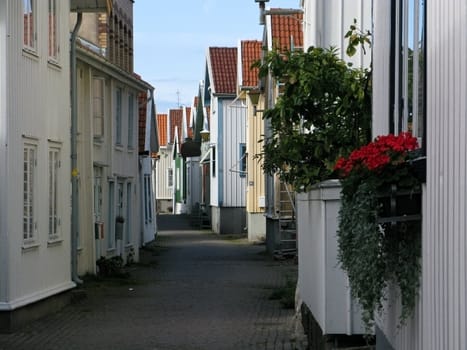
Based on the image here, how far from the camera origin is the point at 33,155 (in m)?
17.3

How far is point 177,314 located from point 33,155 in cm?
355

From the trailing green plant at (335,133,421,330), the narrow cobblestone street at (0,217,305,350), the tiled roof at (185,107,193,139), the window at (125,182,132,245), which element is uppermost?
the tiled roof at (185,107,193,139)

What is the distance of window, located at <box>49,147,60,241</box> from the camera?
18.7 meters

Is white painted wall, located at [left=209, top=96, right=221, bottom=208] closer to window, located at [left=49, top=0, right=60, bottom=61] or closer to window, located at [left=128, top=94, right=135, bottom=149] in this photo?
window, located at [left=128, top=94, right=135, bottom=149]

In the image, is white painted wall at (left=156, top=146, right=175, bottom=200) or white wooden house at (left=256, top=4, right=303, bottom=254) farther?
white painted wall at (left=156, top=146, right=175, bottom=200)

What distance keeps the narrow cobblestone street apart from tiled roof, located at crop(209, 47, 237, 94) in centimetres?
2110

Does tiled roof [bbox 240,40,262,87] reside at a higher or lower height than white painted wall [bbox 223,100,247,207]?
higher

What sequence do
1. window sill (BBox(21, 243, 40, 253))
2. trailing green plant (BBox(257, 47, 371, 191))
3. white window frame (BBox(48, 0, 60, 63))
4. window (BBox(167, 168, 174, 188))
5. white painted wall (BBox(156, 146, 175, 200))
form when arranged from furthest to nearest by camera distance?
white painted wall (BBox(156, 146, 175, 200))
window (BBox(167, 168, 174, 188))
white window frame (BBox(48, 0, 60, 63))
window sill (BBox(21, 243, 40, 253))
trailing green plant (BBox(257, 47, 371, 191))

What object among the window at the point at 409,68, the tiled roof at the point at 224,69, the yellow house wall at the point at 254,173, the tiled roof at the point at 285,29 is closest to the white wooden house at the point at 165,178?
the tiled roof at the point at 224,69

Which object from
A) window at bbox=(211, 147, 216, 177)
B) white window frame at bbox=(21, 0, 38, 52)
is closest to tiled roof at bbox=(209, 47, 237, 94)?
window at bbox=(211, 147, 216, 177)

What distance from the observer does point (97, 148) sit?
26.2m

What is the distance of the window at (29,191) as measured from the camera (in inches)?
663

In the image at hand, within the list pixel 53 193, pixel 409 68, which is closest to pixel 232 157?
pixel 53 193

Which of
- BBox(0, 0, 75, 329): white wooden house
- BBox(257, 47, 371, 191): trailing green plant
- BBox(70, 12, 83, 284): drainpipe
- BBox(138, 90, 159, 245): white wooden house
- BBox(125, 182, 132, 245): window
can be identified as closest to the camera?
BBox(257, 47, 371, 191): trailing green plant
